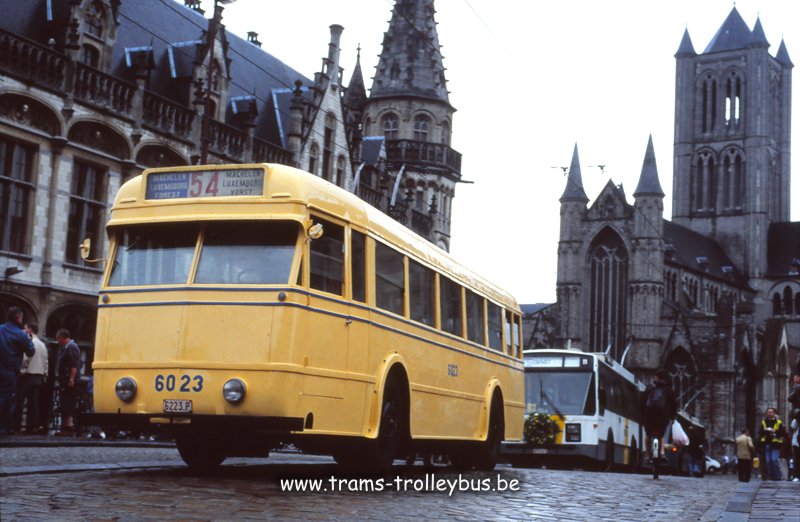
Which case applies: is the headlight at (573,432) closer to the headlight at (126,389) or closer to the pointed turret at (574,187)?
the headlight at (126,389)

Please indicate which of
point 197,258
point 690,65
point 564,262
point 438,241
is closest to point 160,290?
point 197,258

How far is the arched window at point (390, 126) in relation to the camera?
5688cm

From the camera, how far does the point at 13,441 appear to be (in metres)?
16.5

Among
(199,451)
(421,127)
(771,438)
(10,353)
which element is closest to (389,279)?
(199,451)

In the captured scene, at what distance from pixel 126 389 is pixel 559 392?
721 inches

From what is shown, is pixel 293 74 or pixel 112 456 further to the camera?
pixel 293 74

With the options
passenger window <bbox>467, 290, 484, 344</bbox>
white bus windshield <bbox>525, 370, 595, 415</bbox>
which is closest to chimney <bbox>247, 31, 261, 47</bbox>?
white bus windshield <bbox>525, 370, 595, 415</bbox>

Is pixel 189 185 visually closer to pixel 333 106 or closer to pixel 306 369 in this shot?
pixel 306 369

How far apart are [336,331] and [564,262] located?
85.1 metres

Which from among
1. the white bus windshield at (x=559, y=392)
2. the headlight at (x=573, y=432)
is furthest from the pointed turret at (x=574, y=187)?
the headlight at (x=573, y=432)

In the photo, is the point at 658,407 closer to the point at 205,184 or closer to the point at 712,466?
the point at 205,184

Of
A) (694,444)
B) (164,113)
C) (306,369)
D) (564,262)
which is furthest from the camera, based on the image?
(564,262)

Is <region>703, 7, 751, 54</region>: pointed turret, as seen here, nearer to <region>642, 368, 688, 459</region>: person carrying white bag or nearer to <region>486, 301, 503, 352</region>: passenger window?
<region>642, 368, 688, 459</region>: person carrying white bag

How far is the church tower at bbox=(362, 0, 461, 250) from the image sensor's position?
53.6 metres
